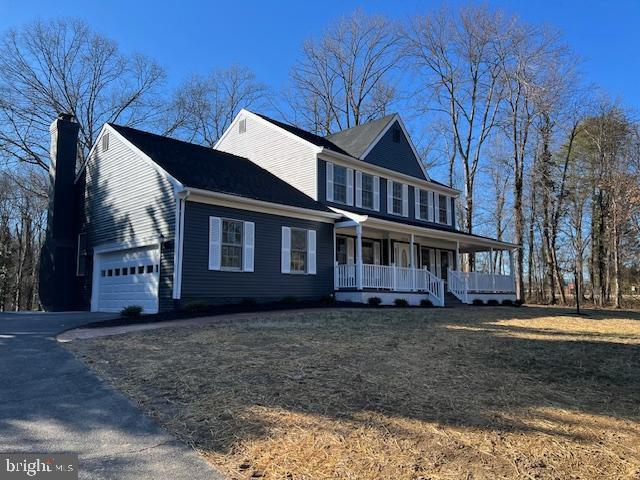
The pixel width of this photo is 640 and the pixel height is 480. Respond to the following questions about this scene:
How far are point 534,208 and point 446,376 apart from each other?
2690 centimetres

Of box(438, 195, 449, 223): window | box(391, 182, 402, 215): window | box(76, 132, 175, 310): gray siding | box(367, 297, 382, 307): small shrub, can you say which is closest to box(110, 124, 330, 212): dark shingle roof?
box(76, 132, 175, 310): gray siding

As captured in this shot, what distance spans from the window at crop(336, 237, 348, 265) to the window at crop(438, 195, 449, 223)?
6.77 meters

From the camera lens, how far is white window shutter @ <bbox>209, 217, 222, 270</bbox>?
1344 cm

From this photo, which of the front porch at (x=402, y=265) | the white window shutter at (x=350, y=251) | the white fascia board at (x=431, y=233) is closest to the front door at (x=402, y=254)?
the front porch at (x=402, y=265)

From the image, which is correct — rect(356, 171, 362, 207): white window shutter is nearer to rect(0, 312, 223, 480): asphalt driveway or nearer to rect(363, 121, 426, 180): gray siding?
rect(363, 121, 426, 180): gray siding

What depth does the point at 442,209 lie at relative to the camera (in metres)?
23.6

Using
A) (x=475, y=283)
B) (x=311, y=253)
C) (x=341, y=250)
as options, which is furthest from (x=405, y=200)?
(x=311, y=253)

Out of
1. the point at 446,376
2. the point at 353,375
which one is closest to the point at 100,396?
the point at 353,375

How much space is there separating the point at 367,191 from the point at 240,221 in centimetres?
699

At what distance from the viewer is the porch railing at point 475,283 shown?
20.4m

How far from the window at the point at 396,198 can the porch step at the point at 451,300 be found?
390cm

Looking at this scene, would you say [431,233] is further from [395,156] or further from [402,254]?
[395,156]

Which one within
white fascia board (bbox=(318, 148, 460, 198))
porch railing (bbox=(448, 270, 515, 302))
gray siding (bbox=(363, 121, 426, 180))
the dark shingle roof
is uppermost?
gray siding (bbox=(363, 121, 426, 180))

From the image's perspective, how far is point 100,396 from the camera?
197 inches
